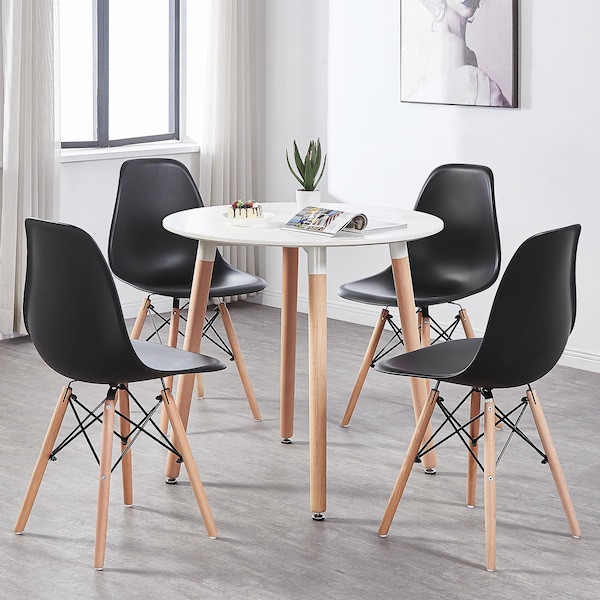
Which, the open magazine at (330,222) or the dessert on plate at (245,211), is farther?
the dessert on plate at (245,211)

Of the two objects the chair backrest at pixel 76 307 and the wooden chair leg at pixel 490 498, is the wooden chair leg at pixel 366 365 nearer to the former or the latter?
the wooden chair leg at pixel 490 498

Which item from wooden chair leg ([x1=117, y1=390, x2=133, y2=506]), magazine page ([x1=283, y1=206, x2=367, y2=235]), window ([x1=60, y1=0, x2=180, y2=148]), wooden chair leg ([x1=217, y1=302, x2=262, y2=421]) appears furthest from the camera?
window ([x1=60, y1=0, x2=180, y2=148])

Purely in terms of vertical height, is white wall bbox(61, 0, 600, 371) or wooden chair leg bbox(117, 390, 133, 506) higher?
white wall bbox(61, 0, 600, 371)

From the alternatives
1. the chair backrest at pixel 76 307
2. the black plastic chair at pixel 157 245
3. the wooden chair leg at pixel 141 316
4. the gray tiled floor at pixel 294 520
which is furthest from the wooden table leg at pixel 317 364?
the wooden chair leg at pixel 141 316

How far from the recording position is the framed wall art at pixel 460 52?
4672 mm

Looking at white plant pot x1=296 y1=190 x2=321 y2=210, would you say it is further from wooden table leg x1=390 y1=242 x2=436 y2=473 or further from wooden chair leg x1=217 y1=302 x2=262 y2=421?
wooden chair leg x1=217 y1=302 x2=262 y2=421

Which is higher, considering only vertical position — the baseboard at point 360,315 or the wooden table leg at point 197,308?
the wooden table leg at point 197,308

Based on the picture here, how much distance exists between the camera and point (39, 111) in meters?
4.90

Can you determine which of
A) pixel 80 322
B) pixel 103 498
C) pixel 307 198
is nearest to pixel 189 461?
pixel 103 498

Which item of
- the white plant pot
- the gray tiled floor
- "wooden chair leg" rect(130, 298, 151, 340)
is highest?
the white plant pot

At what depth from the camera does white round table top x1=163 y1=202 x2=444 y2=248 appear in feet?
10.1

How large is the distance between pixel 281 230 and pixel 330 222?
16cm

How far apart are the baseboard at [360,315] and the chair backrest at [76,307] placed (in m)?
2.47

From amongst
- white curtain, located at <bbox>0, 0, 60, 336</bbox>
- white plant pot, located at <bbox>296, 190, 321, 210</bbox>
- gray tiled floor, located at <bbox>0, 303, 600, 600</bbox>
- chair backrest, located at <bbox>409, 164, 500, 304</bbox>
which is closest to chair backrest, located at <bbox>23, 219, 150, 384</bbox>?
gray tiled floor, located at <bbox>0, 303, 600, 600</bbox>
